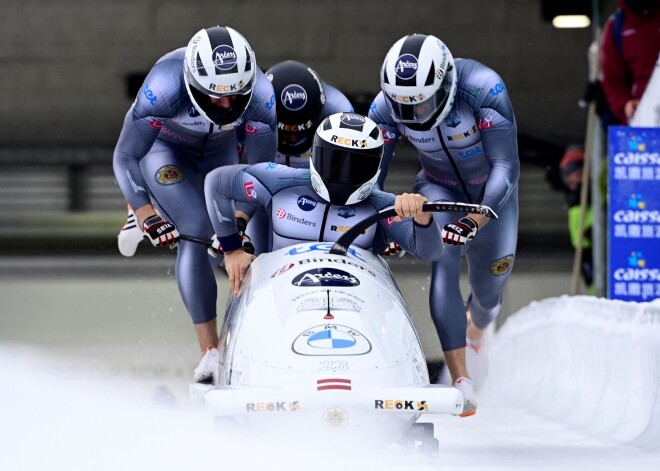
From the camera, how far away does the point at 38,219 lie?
10195 millimetres

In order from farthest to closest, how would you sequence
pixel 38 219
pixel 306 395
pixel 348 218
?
pixel 38 219
pixel 348 218
pixel 306 395

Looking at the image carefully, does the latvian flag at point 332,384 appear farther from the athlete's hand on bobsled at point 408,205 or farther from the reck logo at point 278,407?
the athlete's hand on bobsled at point 408,205

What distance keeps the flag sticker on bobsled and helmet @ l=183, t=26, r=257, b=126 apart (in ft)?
4.75

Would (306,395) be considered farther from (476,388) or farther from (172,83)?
(476,388)

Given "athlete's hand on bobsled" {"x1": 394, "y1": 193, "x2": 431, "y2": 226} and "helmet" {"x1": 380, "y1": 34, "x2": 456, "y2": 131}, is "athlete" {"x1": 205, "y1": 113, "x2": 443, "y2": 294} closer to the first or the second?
"athlete's hand on bobsled" {"x1": 394, "y1": 193, "x2": 431, "y2": 226}

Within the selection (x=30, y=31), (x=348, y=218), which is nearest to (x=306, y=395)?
(x=348, y=218)

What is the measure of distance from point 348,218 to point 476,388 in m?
2.08

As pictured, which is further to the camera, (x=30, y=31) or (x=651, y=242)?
(x=30, y=31)

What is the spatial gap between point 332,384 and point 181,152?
6.98 ft

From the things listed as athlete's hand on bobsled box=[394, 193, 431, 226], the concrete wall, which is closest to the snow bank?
athlete's hand on bobsled box=[394, 193, 431, 226]

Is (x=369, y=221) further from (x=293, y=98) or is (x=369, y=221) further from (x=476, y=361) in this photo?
(x=476, y=361)

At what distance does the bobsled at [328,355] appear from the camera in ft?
10.8

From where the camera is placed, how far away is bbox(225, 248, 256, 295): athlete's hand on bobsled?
418 centimetres

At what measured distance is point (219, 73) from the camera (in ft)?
15.4
